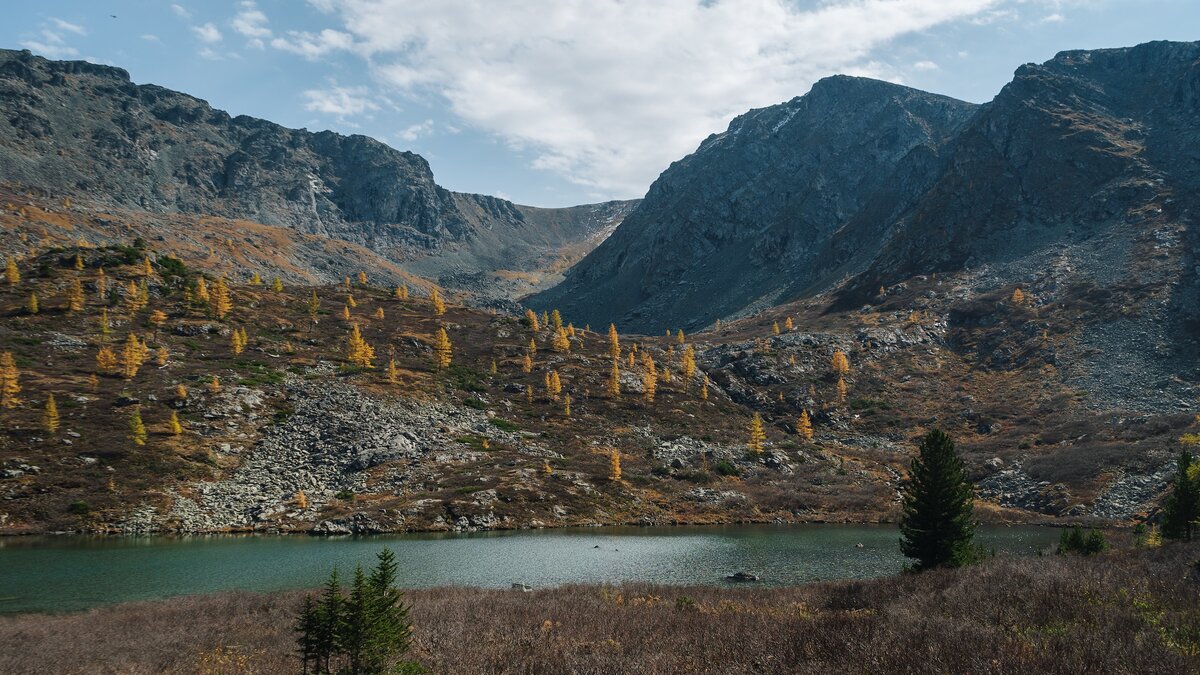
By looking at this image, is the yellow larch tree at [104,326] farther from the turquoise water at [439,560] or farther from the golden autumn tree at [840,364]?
the golden autumn tree at [840,364]

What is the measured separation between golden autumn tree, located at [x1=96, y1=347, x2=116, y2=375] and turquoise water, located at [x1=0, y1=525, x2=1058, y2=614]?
45.4m

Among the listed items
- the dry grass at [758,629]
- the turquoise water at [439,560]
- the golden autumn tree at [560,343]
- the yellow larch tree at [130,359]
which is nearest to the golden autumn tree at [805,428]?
the turquoise water at [439,560]

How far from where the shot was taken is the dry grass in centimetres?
1224

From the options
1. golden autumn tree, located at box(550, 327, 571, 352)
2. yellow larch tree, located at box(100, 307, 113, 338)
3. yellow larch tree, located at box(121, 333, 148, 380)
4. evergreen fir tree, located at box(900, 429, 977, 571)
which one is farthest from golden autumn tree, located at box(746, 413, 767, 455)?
yellow larch tree, located at box(100, 307, 113, 338)

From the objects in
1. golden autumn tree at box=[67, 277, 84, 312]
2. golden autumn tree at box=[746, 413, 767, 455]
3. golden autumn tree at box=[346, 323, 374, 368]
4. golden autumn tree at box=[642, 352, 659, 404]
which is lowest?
golden autumn tree at box=[746, 413, 767, 455]

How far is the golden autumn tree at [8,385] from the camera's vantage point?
80.0 m

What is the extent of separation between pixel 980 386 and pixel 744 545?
378 feet

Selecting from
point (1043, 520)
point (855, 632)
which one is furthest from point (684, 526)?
point (855, 632)

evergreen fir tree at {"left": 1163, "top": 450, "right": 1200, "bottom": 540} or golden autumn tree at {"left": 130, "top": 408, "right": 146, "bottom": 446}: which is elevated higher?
golden autumn tree at {"left": 130, "top": 408, "right": 146, "bottom": 446}

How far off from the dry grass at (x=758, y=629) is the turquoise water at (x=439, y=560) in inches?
425

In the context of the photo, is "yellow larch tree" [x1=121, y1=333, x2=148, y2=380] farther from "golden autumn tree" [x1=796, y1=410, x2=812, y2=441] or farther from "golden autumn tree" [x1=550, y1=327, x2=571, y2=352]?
"golden autumn tree" [x1=796, y1=410, x2=812, y2=441]

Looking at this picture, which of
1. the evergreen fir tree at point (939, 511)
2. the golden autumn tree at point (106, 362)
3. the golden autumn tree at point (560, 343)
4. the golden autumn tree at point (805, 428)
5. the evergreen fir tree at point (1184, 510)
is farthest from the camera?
the golden autumn tree at point (560, 343)

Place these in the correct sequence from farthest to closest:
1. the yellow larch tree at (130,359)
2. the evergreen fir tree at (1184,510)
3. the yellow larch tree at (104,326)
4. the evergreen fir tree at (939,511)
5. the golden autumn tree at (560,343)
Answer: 1. the golden autumn tree at (560,343)
2. the yellow larch tree at (104,326)
3. the yellow larch tree at (130,359)
4. the evergreen fir tree at (1184,510)
5. the evergreen fir tree at (939,511)

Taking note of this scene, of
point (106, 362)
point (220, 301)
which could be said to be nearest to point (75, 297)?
point (220, 301)
